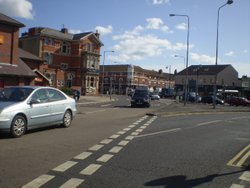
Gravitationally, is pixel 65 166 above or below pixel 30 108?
below

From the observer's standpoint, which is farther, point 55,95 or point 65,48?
point 65,48

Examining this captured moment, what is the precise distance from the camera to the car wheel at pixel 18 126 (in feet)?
37.8

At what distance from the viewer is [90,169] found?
777cm

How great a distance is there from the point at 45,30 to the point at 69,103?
5917cm

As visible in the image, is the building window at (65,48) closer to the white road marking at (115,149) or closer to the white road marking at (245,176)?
the white road marking at (115,149)

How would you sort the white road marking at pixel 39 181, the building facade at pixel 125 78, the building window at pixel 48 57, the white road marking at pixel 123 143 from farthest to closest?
1. the building facade at pixel 125 78
2. the building window at pixel 48 57
3. the white road marking at pixel 123 143
4. the white road marking at pixel 39 181

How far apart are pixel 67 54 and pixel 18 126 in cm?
6556

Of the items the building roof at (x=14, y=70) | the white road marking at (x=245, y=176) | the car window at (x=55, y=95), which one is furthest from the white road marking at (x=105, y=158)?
the building roof at (x=14, y=70)

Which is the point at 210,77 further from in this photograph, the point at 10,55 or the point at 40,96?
the point at 40,96

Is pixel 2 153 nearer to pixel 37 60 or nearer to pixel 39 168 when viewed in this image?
pixel 39 168

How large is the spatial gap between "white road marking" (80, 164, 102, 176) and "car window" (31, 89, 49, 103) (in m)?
5.29

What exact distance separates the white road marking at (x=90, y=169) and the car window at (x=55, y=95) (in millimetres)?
6204

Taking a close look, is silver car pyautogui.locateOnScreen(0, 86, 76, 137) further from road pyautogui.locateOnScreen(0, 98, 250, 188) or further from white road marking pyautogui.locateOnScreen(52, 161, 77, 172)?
white road marking pyautogui.locateOnScreen(52, 161, 77, 172)

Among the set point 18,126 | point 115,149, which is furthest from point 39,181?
point 18,126
